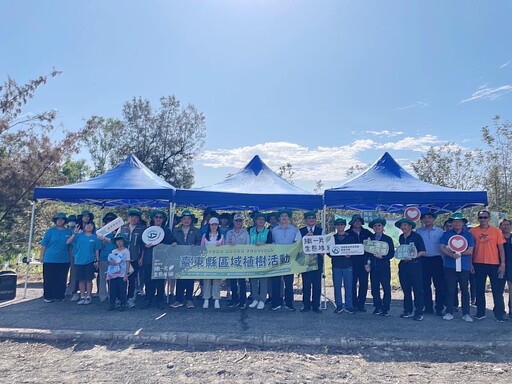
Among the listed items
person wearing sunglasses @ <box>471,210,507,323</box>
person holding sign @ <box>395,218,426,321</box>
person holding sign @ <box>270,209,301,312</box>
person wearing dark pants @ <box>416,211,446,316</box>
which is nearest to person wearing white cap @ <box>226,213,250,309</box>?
person holding sign @ <box>270,209,301,312</box>

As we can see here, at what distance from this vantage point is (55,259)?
7.13 metres

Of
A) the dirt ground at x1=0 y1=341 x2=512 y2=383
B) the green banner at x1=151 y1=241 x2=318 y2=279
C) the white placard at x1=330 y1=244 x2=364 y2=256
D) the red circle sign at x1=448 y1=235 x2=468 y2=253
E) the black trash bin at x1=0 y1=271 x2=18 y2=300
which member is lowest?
the dirt ground at x1=0 y1=341 x2=512 y2=383

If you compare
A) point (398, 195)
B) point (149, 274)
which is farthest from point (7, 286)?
point (398, 195)

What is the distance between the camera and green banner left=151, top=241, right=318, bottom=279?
6.73m

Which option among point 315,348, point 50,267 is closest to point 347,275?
point 315,348

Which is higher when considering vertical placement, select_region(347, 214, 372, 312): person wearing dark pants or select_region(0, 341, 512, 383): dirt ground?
select_region(347, 214, 372, 312): person wearing dark pants

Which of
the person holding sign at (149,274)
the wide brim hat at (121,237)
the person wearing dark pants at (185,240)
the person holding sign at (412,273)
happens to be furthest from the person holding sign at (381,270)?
the wide brim hat at (121,237)

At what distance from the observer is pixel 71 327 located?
5.48m

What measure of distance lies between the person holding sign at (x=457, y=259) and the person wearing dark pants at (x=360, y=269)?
1255mm

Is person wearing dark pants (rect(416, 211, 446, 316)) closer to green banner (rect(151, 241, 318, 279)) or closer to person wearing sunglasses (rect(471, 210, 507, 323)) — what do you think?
person wearing sunglasses (rect(471, 210, 507, 323))

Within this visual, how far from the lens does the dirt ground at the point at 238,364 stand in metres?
4.01

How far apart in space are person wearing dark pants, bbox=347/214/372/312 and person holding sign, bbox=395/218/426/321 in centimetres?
59

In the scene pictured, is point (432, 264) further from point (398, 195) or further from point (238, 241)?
point (238, 241)

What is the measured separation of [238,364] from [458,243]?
4059mm
